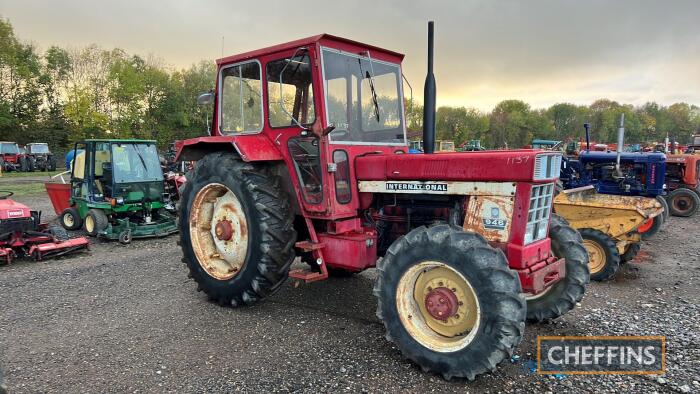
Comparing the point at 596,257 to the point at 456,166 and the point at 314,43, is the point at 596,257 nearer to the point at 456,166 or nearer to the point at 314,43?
the point at 456,166

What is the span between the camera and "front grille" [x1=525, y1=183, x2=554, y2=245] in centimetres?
335

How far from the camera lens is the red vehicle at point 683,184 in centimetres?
A: 1123

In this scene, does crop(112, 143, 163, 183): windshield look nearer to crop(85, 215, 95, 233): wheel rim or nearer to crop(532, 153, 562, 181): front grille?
crop(85, 215, 95, 233): wheel rim

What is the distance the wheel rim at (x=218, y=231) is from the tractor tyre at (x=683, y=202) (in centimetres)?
1178

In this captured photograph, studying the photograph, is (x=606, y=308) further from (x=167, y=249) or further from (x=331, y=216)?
(x=167, y=249)

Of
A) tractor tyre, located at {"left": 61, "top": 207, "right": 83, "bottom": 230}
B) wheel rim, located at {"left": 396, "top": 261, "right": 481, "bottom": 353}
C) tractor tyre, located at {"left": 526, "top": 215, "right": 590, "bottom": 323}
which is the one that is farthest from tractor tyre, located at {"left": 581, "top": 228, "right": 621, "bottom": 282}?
tractor tyre, located at {"left": 61, "top": 207, "right": 83, "bottom": 230}

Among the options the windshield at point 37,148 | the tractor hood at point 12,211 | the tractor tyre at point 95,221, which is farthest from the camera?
the windshield at point 37,148

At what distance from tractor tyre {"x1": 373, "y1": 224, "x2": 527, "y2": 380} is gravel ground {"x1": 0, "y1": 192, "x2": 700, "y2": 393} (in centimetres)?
21

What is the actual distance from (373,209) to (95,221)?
21.0 feet

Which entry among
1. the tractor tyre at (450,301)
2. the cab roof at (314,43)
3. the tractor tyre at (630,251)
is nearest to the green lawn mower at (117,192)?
the cab roof at (314,43)

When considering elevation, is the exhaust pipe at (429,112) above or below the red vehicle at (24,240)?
above

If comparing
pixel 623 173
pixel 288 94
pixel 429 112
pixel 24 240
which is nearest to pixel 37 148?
pixel 24 240

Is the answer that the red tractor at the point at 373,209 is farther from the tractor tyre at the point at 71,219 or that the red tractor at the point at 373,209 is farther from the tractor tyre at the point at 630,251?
the tractor tyre at the point at 71,219

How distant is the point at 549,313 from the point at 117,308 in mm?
4290
